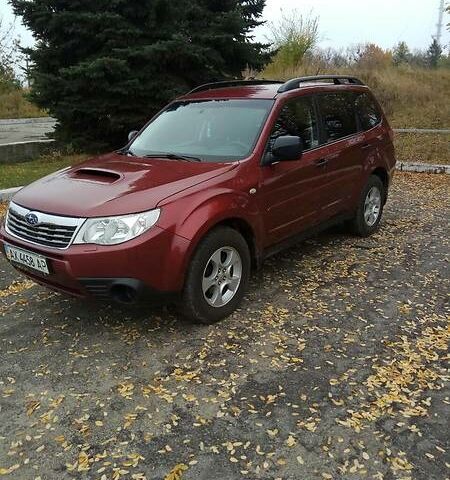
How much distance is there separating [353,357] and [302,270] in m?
1.66

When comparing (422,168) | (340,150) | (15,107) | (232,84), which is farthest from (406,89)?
(15,107)

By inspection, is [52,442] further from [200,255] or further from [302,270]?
[302,270]

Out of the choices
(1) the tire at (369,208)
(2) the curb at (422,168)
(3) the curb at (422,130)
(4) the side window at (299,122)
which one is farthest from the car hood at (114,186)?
(3) the curb at (422,130)

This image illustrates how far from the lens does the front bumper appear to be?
3.16 m

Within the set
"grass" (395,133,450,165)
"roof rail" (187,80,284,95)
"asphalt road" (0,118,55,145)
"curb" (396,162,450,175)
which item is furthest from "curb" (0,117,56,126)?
"roof rail" (187,80,284,95)

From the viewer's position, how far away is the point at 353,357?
334 cm

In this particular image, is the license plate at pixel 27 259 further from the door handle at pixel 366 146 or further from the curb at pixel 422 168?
the curb at pixel 422 168

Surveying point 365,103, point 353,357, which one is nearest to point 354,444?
point 353,357

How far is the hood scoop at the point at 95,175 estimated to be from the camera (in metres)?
3.69

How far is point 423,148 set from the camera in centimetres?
1261

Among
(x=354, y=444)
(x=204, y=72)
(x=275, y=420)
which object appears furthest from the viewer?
(x=204, y=72)

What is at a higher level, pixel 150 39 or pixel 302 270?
pixel 150 39

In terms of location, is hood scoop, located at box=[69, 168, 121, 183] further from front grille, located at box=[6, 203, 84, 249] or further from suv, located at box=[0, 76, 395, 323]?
front grille, located at box=[6, 203, 84, 249]

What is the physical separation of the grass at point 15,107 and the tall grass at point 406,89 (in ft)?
38.0
